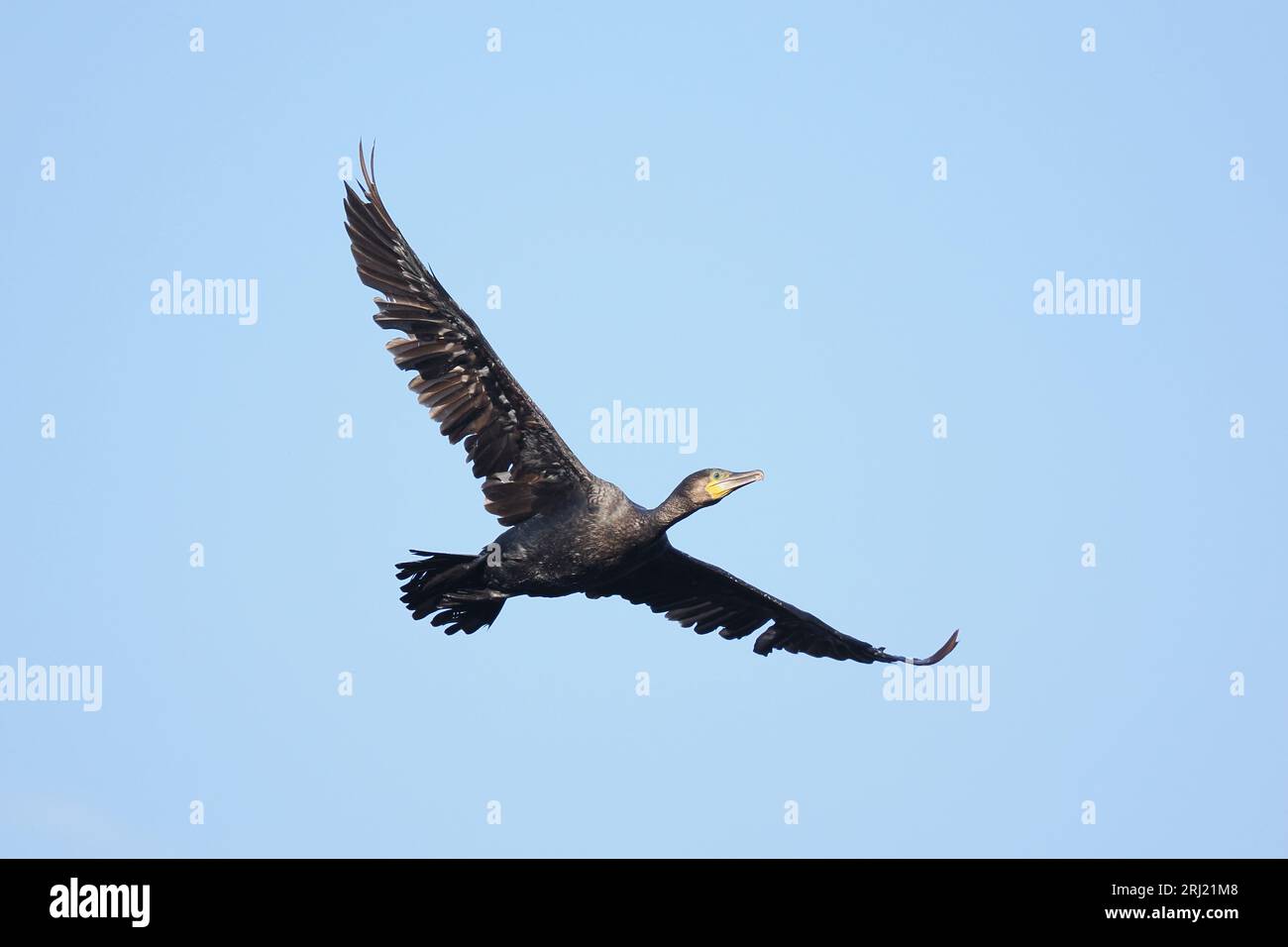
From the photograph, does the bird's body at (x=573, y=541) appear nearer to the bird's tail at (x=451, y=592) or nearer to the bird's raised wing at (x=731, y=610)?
the bird's tail at (x=451, y=592)

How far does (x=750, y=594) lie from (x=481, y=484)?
12.8ft

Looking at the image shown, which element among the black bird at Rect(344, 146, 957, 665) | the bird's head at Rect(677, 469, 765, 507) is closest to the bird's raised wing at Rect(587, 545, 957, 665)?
the black bird at Rect(344, 146, 957, 665)

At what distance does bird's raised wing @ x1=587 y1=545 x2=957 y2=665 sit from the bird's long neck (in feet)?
6.41

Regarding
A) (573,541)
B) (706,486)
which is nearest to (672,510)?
(706,486)

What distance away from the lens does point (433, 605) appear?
866 inches

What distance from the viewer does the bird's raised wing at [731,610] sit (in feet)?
78.4

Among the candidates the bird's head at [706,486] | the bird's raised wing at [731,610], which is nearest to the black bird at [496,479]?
the bird's head at [706,486]

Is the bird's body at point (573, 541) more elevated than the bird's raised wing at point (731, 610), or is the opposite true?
the bird's body at point (573, 541)

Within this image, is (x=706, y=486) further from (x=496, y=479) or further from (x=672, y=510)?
(x=496, y=479)

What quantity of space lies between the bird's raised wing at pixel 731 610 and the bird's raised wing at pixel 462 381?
221 centimetres

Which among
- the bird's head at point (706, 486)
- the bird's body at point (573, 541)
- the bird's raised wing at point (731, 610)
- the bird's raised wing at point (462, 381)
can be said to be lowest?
the bird's raised wing at point (731, 610)

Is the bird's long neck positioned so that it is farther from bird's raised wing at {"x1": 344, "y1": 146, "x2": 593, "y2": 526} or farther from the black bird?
bird's raised wing at {"x1": 344, "y1": 146, "x2": 593, "y2": 526}
